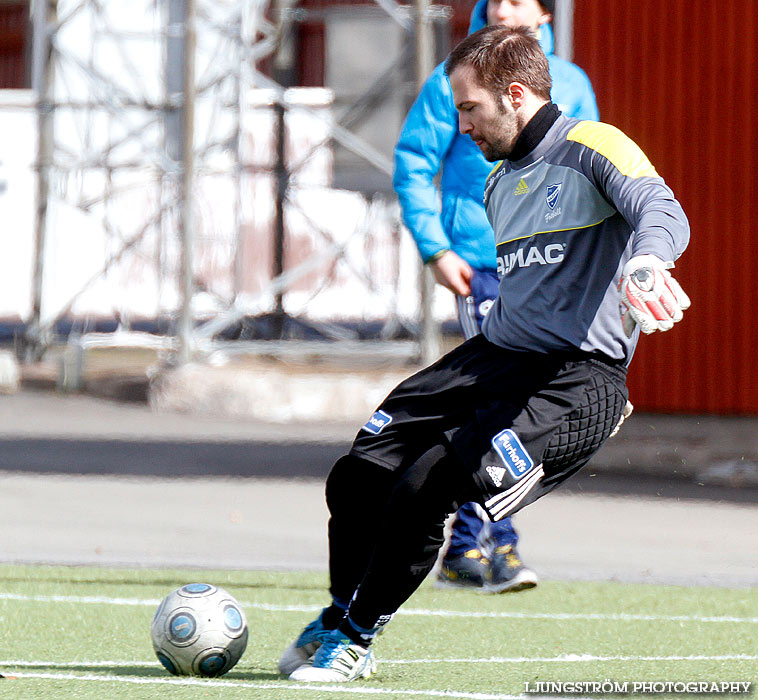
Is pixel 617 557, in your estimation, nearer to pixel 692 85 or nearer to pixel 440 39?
pixel 692 85

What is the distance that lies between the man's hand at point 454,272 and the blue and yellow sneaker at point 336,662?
2.03m

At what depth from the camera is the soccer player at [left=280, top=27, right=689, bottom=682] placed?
4.66m

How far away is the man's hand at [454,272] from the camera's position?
6.50 meters

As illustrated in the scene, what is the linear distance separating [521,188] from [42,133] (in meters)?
16.1

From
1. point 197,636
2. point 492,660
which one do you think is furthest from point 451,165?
point 197,636

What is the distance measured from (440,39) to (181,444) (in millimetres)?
5771

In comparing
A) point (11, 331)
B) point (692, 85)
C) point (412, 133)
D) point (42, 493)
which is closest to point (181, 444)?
point (42, 493)

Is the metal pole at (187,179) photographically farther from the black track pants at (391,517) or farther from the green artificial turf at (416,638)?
the black track pants at (391,517)

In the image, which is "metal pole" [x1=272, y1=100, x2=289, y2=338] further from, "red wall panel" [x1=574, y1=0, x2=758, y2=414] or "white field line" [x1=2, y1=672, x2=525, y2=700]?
"white field line" [x1=2, y1=672, x2=525, y2=700]

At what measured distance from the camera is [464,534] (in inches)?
267

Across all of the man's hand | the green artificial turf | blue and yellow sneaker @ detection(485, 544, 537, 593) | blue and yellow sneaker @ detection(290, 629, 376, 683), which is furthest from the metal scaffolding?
blue and yellow sneaker @ detection(290, 629, 376, 683)

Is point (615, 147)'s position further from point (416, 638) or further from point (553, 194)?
point (416, 638)

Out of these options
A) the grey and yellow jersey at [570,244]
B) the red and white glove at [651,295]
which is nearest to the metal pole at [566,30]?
the grey and yellow jersey at [570,244]

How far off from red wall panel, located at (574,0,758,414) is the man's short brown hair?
Result: 609cm
